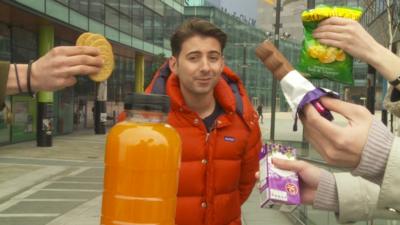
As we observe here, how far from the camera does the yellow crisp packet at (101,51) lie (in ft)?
6.57

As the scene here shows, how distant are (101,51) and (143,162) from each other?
1.43 ft

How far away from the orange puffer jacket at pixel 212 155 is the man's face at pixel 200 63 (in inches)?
7.3

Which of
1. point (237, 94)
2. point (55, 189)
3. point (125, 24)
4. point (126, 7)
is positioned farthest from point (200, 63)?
point (126, 7)

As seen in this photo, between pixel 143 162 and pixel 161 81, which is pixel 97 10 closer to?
pixel 161 81

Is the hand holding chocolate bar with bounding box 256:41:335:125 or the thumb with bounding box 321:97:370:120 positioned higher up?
the hand holding chocolate bar with bounding box 256:41:335:125

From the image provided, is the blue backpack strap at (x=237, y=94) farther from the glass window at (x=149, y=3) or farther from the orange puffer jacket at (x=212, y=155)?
the glass window at (x=149, y=3)

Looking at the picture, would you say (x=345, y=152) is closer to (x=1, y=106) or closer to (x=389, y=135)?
(x=389, y=135)

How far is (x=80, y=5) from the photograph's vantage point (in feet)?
79.9

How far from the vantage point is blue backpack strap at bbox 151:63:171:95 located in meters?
3.28

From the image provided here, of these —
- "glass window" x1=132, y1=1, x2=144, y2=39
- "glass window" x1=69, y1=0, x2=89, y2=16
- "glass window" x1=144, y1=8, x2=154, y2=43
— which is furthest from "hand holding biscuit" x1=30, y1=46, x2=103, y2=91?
"glass window" x1=144, y1=8, x2=154, y2=43

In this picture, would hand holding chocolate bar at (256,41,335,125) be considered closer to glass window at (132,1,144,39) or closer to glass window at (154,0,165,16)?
glass window at (132,1,144,39)

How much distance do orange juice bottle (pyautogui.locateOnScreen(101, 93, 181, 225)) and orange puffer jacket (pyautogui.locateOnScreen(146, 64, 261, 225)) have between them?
1.09 metres

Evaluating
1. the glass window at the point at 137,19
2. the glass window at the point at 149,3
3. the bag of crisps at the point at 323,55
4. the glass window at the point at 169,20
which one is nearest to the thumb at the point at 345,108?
the bag of crisps at the point at 323,55

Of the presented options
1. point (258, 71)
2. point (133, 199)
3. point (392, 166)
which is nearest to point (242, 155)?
point (133, 199)
